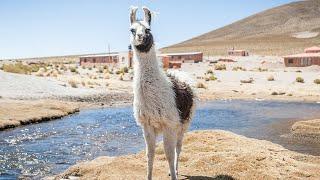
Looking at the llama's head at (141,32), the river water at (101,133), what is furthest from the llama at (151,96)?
the river water at (101,133)

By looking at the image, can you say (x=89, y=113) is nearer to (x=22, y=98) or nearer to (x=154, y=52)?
(x=22, y=98)

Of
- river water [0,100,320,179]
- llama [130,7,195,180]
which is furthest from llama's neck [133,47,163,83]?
river water [0,100,320,179]

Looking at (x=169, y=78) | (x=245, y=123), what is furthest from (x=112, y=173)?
(x=245, y=123)

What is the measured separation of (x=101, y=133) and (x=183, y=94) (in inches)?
398

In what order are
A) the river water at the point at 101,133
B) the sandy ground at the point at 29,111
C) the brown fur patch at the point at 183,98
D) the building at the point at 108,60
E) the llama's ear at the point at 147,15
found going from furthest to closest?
the building at the point at 108,60 → the sandy ground at the point at 29,111 → the river water at the point at 101,133 → the brown fur patch at the point at 183,98 → the llama's ear at the point at 147,15

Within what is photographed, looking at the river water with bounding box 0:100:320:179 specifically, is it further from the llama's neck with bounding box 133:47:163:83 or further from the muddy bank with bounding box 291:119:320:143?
the llama's neck with bounding box 133:47:163:83

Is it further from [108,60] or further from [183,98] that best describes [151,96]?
[108,60]

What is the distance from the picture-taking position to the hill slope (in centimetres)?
12794

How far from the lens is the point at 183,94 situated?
7.78 metres

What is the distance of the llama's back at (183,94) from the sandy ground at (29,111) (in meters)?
11.5

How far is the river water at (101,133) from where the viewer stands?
12469 mm

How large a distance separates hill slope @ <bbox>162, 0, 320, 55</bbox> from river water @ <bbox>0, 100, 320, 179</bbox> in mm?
94048

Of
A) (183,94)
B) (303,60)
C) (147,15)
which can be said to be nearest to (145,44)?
(147,15)

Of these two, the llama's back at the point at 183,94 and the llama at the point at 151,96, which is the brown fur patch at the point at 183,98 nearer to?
the llama's back at the point at 183,94
